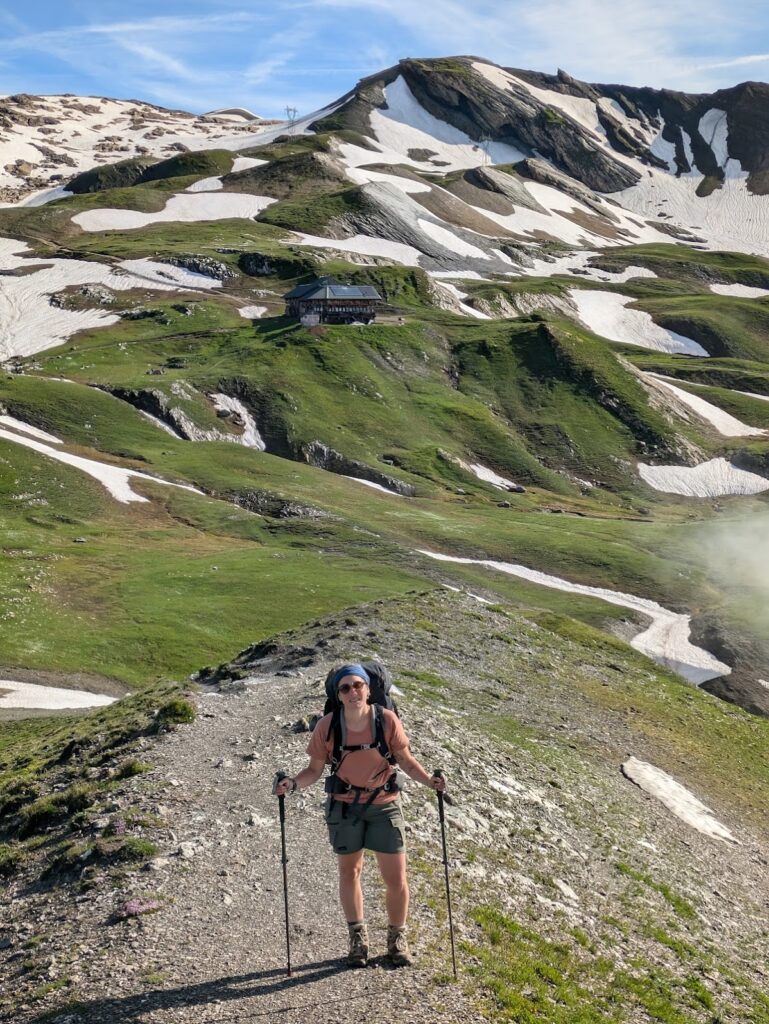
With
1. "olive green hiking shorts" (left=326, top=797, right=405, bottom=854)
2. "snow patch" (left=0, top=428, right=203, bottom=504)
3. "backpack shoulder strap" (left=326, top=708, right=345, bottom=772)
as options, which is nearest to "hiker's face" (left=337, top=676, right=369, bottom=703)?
"backpack shoulder strap" (left=326, top=708, right=345, bottom=772)

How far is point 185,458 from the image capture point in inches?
4525

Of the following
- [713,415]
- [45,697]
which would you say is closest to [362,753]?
[45,697]

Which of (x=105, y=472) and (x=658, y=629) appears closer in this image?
(x=658, y=629)

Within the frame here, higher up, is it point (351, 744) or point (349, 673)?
point (349, 673)

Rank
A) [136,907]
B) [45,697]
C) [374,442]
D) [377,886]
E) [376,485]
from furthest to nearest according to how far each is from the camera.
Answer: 1. [374,442]
2. [376,485]
3. [45,697]
4. [377,886]
5. [136,907]

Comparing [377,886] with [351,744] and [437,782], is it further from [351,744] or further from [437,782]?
[351,744]

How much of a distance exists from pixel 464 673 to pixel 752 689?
42.7 metres

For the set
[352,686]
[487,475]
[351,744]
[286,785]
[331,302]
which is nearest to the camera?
[352,686]

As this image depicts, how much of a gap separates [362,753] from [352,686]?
1.19 meters

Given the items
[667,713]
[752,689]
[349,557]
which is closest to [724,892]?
[667,713]

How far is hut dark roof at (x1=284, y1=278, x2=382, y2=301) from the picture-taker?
168m

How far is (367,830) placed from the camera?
1501 centimetres

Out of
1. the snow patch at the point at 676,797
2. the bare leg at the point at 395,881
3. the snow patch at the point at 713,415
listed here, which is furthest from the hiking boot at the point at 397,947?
the snow patch at the point at 713,415

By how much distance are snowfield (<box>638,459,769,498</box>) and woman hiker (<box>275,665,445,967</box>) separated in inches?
5569
